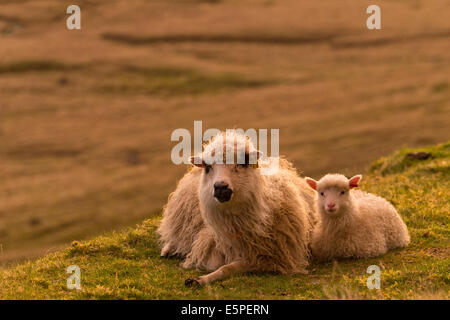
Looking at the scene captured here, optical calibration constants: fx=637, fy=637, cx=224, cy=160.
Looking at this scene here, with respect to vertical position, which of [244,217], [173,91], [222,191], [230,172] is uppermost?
[173,91]

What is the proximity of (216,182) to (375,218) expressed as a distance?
4064mm

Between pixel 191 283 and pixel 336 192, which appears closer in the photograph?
pixel 191 283

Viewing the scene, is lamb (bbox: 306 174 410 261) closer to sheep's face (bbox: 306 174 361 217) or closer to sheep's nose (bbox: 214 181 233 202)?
sheep's face (bbox: 306 174 361 217)

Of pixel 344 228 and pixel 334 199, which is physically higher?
pixel 334 199

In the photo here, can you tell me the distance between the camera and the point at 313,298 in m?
9.62

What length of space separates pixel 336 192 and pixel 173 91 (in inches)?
4226

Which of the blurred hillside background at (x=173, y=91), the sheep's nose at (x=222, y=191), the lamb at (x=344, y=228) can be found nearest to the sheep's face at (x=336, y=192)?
the lamb at (x=344, y=228)

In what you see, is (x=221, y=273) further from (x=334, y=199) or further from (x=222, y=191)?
(x=334, y=199)

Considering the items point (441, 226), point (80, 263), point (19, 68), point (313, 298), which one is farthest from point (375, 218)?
point (19, 68)

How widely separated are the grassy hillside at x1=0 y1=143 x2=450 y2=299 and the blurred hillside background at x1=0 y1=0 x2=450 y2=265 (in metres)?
47.0

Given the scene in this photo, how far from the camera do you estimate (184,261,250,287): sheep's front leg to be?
10547 mm

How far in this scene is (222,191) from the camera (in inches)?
404

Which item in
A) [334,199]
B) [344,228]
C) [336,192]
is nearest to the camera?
[334,199]

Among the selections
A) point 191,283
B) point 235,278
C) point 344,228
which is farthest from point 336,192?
point 191,283
